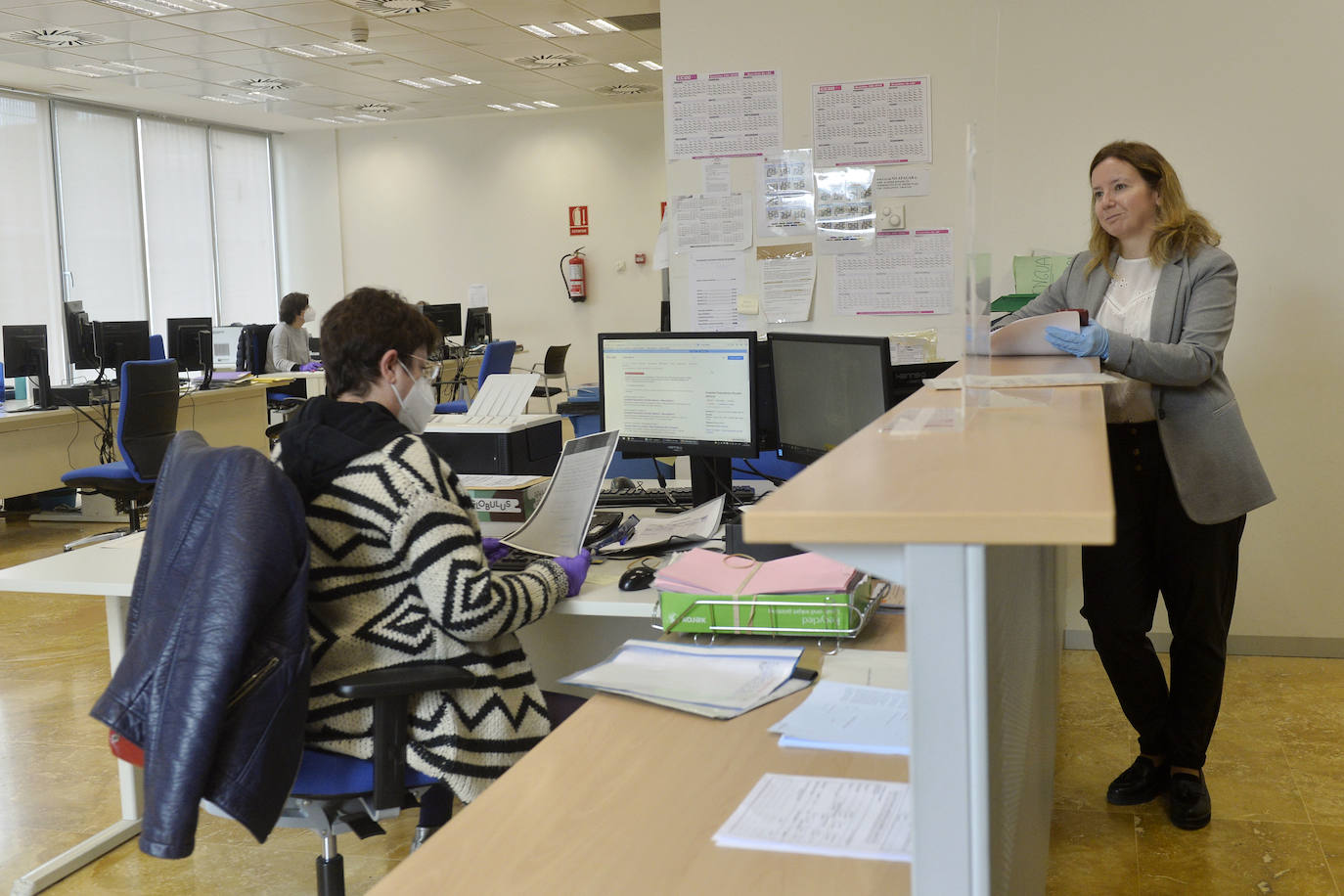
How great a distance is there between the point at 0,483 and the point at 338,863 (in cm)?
506

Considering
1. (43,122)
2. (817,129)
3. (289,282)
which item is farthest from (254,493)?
(289,282)

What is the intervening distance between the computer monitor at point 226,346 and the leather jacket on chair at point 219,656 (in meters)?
8.07

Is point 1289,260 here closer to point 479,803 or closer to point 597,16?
point 479,803

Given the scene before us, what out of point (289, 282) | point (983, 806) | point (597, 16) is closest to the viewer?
point (983, 806)

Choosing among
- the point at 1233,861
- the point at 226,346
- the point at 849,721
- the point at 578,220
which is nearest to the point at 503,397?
the point at 849,721

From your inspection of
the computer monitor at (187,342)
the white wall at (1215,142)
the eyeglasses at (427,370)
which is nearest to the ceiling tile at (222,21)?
the computer monitor at (187,342)

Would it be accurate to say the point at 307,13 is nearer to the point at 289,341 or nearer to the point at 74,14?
the point at 74,14

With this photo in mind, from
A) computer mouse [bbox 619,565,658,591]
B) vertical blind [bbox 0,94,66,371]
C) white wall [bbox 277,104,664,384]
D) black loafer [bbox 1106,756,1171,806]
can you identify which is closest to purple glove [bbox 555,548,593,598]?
computer mouse [bbox 619,565,658,591]

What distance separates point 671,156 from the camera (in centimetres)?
429

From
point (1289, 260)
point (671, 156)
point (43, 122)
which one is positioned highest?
point (43, 122)

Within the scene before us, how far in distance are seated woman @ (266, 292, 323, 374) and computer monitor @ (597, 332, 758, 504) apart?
6665 mm

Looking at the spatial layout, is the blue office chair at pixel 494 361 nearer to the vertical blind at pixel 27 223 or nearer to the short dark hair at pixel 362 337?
the vertical blind at pixel 27 223

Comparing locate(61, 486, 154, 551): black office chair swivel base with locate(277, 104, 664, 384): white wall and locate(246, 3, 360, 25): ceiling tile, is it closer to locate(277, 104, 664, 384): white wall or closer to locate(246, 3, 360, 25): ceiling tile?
locate(246, 3, 360, 25): ceiling tile

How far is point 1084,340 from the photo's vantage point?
2242 mm
